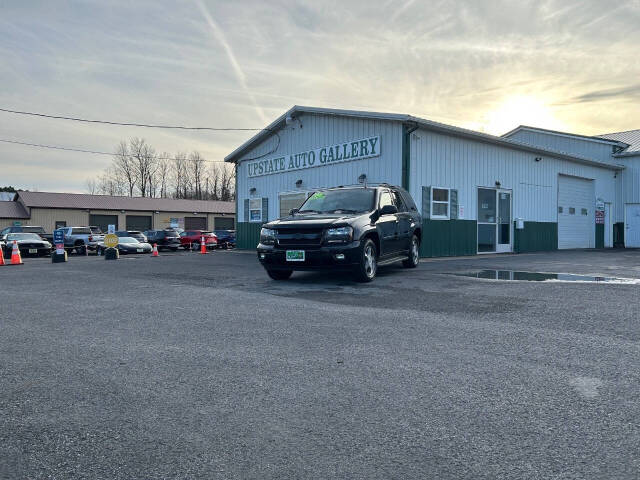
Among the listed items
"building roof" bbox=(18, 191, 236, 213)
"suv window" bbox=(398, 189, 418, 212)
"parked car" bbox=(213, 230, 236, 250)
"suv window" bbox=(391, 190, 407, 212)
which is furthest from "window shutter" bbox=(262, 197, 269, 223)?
"building roof" bbox=(18, 191, 236, 213)

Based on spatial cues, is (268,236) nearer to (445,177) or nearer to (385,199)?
(385,199)

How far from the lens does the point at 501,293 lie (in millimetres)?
8047

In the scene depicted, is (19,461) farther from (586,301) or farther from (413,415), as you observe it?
(586,301)

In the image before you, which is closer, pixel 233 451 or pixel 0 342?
pixel 233 451

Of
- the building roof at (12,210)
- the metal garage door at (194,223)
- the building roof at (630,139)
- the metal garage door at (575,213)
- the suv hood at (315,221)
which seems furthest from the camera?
the metal garage door at (194,223)

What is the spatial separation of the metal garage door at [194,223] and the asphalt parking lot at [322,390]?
50049 mm

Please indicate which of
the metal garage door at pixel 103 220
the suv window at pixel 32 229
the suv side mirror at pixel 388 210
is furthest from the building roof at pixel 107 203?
the suv side mirror at pixel 388 210

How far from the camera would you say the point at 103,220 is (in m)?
50.5

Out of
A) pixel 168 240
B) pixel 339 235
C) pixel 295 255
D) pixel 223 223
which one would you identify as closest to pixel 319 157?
pixel 295 255

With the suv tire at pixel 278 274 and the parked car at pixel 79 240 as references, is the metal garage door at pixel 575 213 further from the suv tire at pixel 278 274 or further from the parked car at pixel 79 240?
the parked car at pixel 79 240

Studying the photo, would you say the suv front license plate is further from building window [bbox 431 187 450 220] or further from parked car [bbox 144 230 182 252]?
parked car [bbox 144 230 182 252]

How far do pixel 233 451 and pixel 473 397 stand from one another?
1.65 metres

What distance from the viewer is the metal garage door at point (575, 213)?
2342cm

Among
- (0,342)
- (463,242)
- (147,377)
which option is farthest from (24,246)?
(147,377)
